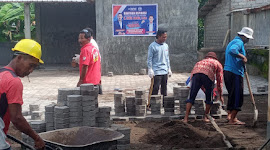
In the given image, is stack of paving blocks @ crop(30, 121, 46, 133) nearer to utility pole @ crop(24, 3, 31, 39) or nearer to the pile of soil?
the pile of soil

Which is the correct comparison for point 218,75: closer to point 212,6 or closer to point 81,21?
point 212,6

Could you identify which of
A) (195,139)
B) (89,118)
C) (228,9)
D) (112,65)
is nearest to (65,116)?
(89,118)

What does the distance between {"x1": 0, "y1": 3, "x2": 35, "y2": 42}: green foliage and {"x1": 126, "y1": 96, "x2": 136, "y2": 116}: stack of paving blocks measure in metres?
13.3

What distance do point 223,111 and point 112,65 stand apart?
8.17 metres

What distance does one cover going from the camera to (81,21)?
21.7 metres

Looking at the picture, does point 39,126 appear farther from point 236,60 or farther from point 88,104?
point 236,60

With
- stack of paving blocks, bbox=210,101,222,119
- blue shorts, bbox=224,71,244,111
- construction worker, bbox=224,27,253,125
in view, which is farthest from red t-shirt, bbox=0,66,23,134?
stack of paving blocks, bbox=210,101,222,119

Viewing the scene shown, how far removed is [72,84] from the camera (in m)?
13.0

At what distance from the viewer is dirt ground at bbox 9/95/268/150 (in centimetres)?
573

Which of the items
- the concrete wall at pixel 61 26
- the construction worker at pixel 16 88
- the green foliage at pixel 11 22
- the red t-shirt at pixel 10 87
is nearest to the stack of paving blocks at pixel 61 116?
the construction worker at pixel 16 88

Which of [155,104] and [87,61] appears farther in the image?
[155,104]

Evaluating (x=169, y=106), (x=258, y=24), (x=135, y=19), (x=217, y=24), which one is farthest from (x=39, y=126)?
(x=217, y=24)

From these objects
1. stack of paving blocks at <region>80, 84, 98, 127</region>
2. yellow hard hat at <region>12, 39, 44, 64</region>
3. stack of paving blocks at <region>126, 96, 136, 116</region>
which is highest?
yellow hard hat at <region>12, 39, 44, 64</region>

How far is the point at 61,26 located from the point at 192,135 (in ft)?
55.3
